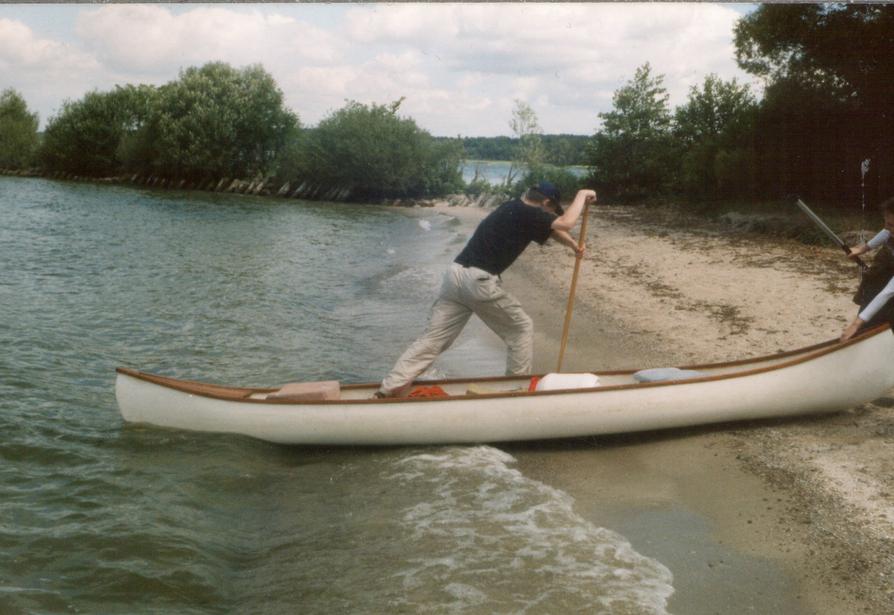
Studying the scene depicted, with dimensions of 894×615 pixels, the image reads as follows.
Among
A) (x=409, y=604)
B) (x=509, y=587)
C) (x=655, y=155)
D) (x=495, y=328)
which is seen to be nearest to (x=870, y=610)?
(x=509, y=587)

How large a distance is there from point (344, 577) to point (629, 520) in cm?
205

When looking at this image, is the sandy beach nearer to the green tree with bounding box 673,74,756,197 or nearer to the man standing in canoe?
the man standing in canoe

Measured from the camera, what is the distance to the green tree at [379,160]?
57906mm

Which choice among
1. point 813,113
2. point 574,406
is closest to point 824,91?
point 813,113

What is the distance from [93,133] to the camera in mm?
68125

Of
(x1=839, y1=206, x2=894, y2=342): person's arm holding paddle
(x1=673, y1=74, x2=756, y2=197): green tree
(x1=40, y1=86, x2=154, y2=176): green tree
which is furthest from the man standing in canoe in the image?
(x1=40, y1=86, x2=154, y2=176): green tree

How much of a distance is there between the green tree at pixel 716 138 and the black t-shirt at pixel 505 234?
17280mm

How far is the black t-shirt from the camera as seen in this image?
6.95 metres

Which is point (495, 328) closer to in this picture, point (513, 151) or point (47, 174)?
point (513, 151)

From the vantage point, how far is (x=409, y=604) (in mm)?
4512

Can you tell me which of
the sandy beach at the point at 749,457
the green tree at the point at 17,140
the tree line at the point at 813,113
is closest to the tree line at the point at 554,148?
the tree line at the point at 813,113

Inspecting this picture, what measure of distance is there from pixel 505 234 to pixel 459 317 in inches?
35.4

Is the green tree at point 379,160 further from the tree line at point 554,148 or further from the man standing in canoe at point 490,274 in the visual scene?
the man standing in canoe at point 490,274

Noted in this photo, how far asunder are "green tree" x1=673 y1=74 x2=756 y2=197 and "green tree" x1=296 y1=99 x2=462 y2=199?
86.5ft
